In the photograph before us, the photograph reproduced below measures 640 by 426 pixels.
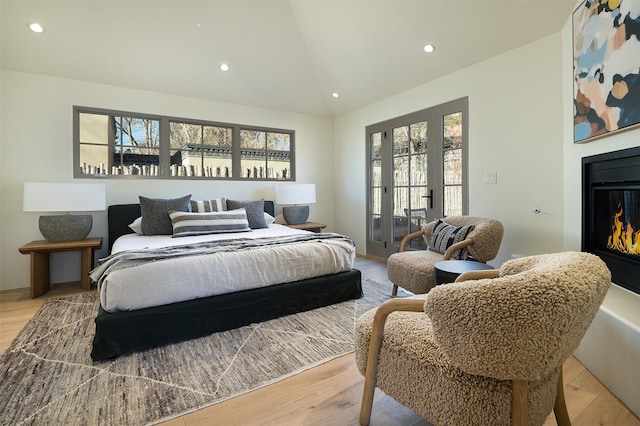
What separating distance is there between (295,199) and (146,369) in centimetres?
301

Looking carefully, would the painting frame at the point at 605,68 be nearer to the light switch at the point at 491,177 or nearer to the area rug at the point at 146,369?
the light switch at the point at 491,177

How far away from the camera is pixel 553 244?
268 cm

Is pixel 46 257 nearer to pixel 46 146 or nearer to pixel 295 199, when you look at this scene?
pixel 46 146

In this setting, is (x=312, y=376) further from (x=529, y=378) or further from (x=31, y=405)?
(x=31, y=405)

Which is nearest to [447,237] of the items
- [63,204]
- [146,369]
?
[146,369]

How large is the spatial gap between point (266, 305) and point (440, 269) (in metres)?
1.37

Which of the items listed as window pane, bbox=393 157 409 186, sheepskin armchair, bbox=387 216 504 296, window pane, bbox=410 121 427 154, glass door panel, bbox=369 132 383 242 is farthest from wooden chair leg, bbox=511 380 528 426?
glass door panel, bbox=369 132 383 242

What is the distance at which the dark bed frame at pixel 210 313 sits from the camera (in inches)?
76.0

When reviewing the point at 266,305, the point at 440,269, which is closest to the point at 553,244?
the point at 440,269

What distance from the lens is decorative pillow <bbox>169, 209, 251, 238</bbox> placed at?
3332 mm

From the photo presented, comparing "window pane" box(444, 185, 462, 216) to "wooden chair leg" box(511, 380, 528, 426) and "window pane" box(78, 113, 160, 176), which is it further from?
"window pane" box(78, 113, 160, 176)

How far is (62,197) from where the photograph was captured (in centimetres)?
319

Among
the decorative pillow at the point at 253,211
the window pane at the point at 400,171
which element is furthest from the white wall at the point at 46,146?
the window pane at the point at 400,171

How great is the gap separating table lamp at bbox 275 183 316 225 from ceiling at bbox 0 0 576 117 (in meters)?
1.50
